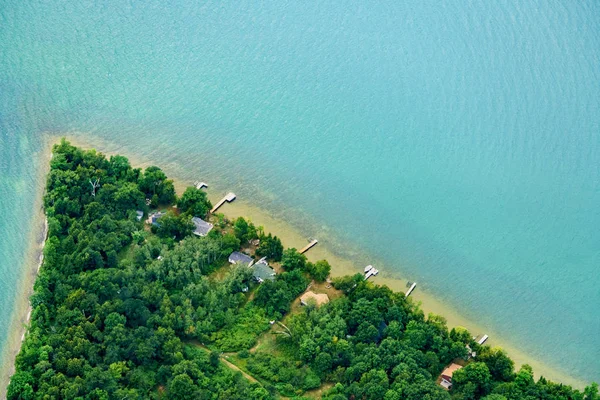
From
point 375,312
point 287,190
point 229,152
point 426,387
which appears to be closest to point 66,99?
point 229,152

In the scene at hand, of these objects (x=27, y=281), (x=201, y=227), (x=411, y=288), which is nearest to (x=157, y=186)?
(x=201, y=227)

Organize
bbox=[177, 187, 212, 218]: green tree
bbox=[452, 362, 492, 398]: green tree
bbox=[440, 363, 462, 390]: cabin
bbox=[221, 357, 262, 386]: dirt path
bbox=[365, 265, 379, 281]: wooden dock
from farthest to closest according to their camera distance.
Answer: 1. bbox=[177, 187, 212, 218]: green tree
2. bbox=[365, 265, 379, 281]: wooden dock
3. bbox=[440, 363, 462, 390]: cabin
4. bbox=[221, 357, 262, 386]: dirt path
5. bbox=[452, 362, 492, 398]: green tree

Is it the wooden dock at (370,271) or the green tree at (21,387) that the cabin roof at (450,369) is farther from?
the green tree at (21,387)

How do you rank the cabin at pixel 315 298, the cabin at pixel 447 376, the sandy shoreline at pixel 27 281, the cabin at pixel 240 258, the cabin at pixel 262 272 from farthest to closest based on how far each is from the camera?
the cabin at pixel 240 258 → the cabin at pixel 262 272 → the cabin at pixel 315 298 → the sandy shoreline at pixel 27 281 → the cabin at pixel 447 376

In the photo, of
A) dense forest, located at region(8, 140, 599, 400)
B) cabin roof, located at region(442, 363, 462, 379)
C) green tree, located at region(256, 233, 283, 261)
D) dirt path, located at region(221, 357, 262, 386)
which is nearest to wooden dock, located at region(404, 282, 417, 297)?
dense forest, located at region(8, 140, 599, 400)

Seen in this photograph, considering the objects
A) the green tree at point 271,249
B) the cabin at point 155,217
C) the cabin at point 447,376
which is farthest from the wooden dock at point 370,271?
the cabin at point 155,217

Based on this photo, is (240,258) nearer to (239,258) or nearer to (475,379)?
(239,258)

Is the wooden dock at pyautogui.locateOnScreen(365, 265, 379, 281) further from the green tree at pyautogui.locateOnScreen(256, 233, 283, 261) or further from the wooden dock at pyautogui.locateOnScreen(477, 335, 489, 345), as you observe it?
the wooden dock at pyautogui.locateOnScreen(477, 335, 489, 345)
